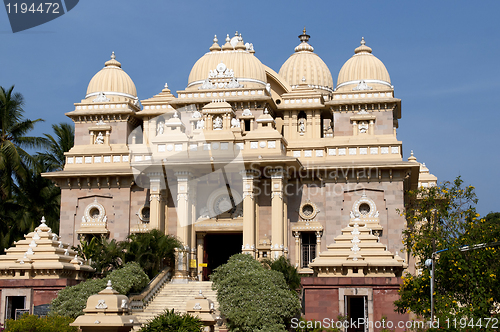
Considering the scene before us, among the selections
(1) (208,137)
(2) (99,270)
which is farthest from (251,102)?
(2) (99,270)

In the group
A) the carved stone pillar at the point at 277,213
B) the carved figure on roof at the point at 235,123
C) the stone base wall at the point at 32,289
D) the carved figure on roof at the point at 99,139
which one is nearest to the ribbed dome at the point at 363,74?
the carved figure on roof at the point at 235,123

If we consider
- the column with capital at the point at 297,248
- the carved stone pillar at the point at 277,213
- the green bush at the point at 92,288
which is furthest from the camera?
the column with capital at the point at 297,248

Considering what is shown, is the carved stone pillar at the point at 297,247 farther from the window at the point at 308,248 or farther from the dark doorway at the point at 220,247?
the dark doorway at the point at 220,247

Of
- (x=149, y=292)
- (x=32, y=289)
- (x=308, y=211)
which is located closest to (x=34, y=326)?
(x=32, y=289)

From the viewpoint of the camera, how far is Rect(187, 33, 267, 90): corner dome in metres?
38.4

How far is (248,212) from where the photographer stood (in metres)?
31.8

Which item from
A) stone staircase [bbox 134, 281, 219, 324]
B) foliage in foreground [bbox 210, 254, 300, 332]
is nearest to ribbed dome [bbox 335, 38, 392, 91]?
stone staircase [bbox 134, 281, 219, 324]

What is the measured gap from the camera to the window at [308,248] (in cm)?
3409

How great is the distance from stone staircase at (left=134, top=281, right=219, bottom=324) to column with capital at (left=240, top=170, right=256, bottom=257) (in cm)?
300

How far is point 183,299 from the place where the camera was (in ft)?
90.6

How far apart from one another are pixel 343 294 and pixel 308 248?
10.9 meters

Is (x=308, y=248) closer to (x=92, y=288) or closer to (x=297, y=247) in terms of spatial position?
(x=297, y=247)

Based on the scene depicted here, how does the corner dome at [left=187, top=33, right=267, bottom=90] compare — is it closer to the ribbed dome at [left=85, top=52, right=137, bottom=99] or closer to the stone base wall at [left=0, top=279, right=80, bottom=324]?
the ribbed dome at [left=85, top=52, right=137, bottom=99]

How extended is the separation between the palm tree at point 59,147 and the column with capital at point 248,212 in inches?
728
